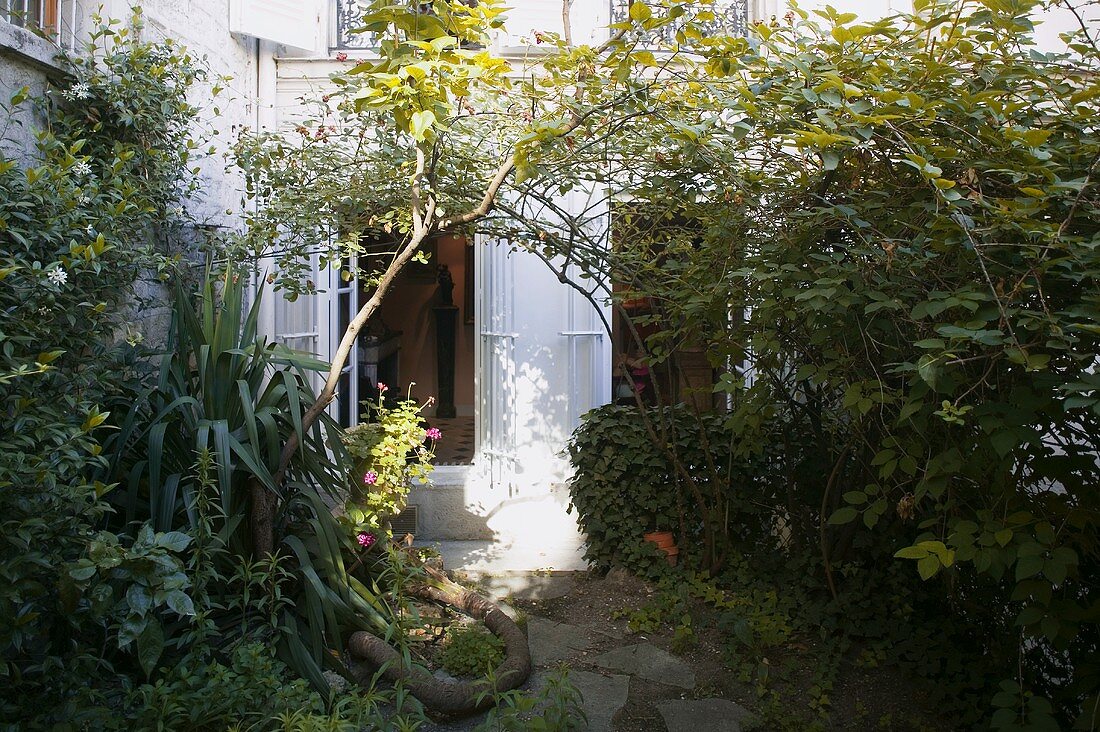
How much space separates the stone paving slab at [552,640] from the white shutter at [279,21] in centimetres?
391

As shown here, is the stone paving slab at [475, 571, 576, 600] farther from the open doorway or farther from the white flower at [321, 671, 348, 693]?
the open doorway

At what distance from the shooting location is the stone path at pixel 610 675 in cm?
355

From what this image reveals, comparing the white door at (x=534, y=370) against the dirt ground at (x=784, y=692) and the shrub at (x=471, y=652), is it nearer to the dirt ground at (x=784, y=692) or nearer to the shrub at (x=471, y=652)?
the dirt ground at (x=784, y=692)

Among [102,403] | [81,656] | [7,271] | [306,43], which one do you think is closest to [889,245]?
[7,271]

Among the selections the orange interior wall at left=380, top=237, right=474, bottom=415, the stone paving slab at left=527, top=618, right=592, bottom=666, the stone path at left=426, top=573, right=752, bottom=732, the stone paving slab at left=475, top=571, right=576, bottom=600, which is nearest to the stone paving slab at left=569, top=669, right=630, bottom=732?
the stone path at left=426, top=573, right=752, bottom=732

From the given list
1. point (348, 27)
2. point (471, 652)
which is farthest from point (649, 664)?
point (348, 27)

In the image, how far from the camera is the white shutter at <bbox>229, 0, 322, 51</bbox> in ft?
18.1

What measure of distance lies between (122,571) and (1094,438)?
289cm

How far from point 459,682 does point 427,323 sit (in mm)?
7748

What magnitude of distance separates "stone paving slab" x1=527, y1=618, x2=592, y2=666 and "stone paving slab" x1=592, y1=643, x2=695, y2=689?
0.16 metres

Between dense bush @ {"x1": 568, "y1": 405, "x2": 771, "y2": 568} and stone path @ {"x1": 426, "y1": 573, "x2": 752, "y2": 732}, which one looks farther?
dense bush @ {"x1": 568, "y1": 405, "x2": 771, "y2": 568}

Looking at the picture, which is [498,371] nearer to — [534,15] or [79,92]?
[534,15]

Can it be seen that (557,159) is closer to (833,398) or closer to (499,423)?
(833,398)

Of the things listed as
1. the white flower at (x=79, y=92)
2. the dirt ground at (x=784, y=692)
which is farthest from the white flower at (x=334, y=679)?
the white flower at (x=79, y=92)
